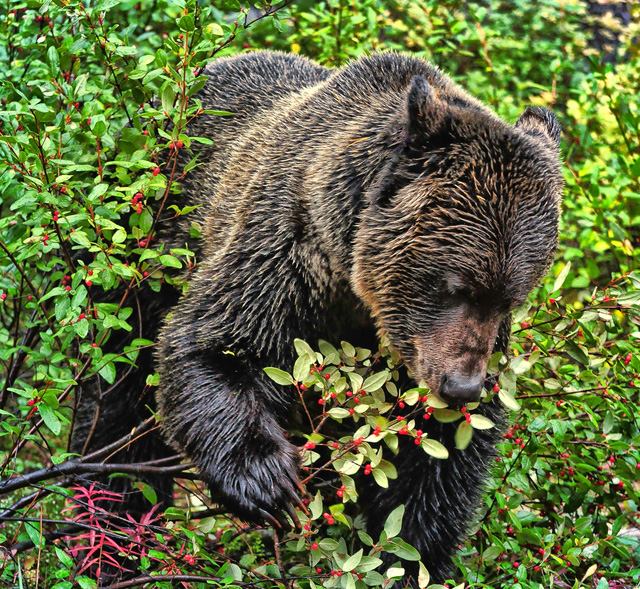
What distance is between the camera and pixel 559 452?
14.6 feet

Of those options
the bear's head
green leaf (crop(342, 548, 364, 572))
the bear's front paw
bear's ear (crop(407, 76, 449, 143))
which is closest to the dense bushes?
green leaf (crop(342, 548, 364, 572))

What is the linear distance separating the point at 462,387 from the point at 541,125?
1.43 m

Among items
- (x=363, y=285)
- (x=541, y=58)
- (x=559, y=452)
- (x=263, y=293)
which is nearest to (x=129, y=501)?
(x=263, y=293)

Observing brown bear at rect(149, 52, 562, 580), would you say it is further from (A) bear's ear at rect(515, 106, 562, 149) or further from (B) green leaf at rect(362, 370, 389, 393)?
(B) green leaf at rect(362, 370, 389, 393)

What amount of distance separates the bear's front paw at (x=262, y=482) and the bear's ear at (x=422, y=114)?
151cm

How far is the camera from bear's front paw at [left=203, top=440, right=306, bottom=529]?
3539 mm

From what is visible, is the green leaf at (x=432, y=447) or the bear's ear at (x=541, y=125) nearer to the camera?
the green leaf at (x=432, y=447)

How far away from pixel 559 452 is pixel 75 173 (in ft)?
9.81

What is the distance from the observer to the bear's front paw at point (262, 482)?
11.6 ft

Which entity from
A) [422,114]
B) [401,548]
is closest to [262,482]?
[401,548]

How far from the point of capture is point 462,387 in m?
3.18

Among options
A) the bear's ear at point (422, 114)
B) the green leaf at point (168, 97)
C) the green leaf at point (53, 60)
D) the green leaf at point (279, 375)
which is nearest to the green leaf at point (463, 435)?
the green leaf at point (279, 375)

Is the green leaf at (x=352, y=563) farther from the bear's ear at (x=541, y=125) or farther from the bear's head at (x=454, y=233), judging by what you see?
the bear's ear at (x=541, y=125)

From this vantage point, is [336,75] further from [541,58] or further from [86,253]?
[541,58]
